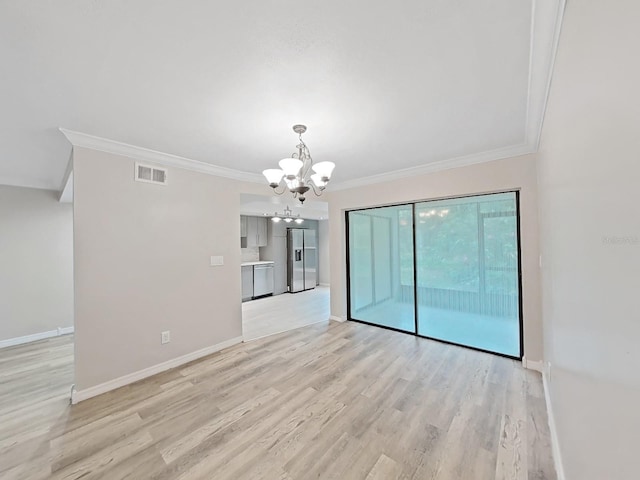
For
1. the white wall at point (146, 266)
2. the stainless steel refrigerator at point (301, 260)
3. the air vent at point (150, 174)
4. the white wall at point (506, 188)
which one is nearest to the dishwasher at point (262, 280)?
the stainless steel refrigerator at point (301, 260)

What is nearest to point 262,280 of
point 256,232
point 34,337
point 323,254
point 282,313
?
point 256,232

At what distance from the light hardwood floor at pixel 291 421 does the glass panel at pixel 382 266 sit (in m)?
0.96

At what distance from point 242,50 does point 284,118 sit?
71 centimetres

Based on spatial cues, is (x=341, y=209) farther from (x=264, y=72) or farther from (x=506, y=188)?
(x=264, y=72)

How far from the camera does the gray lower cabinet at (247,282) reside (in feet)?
21.1

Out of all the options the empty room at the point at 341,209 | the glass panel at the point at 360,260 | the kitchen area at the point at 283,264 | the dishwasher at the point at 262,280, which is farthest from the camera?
the dishwasher at the point at 262,280

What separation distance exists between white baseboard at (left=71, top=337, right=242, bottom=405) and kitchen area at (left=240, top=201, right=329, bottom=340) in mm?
1920

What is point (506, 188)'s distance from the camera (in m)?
2.89

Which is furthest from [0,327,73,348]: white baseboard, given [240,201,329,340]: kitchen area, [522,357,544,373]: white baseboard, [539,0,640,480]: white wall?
[522,357,544,373]: white baseboard

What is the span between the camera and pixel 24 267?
378 centimetres

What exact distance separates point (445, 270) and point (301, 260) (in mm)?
4799

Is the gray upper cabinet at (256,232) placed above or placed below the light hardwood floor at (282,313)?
above

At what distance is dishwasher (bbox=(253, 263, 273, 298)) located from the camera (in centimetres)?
668

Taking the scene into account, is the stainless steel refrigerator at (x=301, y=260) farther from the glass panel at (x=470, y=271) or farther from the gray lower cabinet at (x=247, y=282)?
the glass panel at (x=470, y=271)
